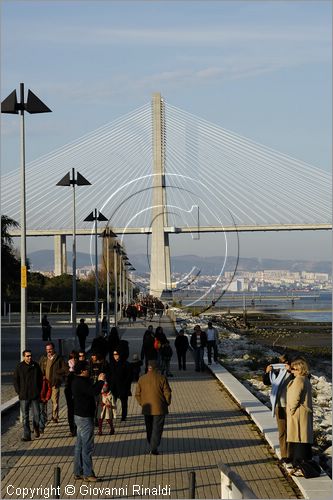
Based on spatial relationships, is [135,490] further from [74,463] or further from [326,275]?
[326,275]

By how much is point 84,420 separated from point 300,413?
6.88ft

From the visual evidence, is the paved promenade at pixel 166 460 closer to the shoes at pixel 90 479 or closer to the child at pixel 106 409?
the shoes at pixel 90 479

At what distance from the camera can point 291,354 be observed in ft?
133

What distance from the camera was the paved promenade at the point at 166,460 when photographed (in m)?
10.4

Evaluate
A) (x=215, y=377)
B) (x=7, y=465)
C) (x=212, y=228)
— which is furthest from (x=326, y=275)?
(x=7, y=465)

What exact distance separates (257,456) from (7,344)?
25.2 metres

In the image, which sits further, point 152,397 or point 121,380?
point 121,380

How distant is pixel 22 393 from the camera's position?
1388 cm

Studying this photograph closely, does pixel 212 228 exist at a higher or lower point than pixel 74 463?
higher

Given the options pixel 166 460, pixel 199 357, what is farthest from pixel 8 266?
pixel 166 460

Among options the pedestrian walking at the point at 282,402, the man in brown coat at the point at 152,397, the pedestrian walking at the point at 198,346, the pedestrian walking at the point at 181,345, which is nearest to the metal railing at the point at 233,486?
the pedestrian walking at the point at 282,402

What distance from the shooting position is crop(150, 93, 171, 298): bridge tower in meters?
59.3

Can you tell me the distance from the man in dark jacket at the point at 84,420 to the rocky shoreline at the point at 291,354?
2470 mm

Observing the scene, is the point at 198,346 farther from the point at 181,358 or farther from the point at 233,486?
the point at 233,486
